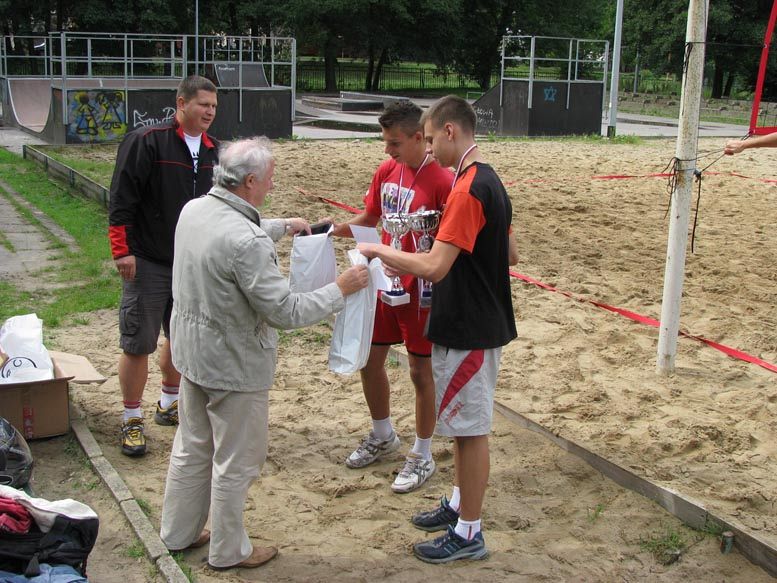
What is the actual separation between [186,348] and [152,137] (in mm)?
1674

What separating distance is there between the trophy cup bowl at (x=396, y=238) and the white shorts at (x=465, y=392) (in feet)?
1.90

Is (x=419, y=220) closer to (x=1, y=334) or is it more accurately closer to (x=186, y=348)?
(x=186, y=348)

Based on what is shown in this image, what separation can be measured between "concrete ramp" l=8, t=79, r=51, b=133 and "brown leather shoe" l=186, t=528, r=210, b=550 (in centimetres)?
2377

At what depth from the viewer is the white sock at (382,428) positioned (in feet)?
15.6

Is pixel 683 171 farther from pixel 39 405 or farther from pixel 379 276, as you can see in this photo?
pixel 39 405

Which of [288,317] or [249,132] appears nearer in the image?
[288,317]

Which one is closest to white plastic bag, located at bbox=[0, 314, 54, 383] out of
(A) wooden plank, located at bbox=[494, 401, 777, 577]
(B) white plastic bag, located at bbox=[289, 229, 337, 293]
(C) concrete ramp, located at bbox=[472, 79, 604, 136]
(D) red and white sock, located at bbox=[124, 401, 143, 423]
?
(D) red and white sock, located at bbox=[124, 401, 143, 423]

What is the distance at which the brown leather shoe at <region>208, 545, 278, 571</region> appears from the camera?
144 inches

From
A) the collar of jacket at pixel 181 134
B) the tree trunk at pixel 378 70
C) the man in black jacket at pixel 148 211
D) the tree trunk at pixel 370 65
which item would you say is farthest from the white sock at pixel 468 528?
the tree trunk at pixel 378 70

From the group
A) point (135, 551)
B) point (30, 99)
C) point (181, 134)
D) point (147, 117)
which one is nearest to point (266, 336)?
point (135, 551)

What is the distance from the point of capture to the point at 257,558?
3.70 meters

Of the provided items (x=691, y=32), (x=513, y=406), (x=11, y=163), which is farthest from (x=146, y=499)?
(x=11, y=163)

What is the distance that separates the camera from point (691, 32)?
564 centimetres

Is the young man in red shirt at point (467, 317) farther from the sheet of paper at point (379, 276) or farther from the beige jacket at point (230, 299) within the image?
the beige jacket at point (230, 299)
